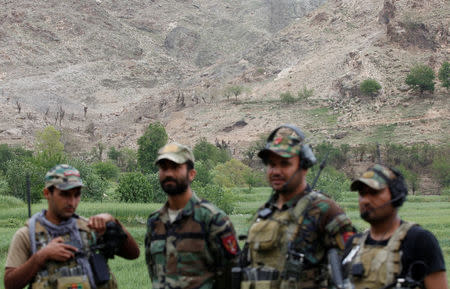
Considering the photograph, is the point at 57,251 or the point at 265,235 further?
the point at 57,251

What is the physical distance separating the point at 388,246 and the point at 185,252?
1.43 m

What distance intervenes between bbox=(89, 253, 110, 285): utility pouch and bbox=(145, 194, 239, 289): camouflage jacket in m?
0.35

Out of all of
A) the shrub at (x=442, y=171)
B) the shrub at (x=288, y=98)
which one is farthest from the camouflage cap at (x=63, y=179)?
the shrub at (x=288, y=98)

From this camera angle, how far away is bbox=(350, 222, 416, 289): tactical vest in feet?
15.6

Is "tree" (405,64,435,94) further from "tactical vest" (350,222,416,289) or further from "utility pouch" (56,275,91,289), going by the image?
"utility pouch" (56,275,91,289)

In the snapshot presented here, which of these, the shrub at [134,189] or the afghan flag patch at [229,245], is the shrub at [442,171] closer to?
the shrub at [134,189]

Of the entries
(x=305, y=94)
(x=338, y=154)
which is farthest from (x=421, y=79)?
(x=338, y=154)

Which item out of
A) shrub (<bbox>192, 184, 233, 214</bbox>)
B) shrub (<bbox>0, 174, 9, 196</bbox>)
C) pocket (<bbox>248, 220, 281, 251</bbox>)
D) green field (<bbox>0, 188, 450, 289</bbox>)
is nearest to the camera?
pocket (<bbox>248, 220, 281, 251</bbox>)

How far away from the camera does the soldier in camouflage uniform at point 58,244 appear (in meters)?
5.20

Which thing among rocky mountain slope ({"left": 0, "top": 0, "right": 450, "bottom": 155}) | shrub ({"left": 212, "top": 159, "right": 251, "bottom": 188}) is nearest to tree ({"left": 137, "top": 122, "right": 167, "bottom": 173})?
shrub ({"left": 212, "top": 159, "right": 251, "bottom": 188})

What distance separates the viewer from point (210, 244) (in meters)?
5.39

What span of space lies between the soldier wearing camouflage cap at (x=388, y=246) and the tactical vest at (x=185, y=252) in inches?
40.0

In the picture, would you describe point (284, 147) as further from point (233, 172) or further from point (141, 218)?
point (233, 172)

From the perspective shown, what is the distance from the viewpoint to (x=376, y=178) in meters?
4.99
